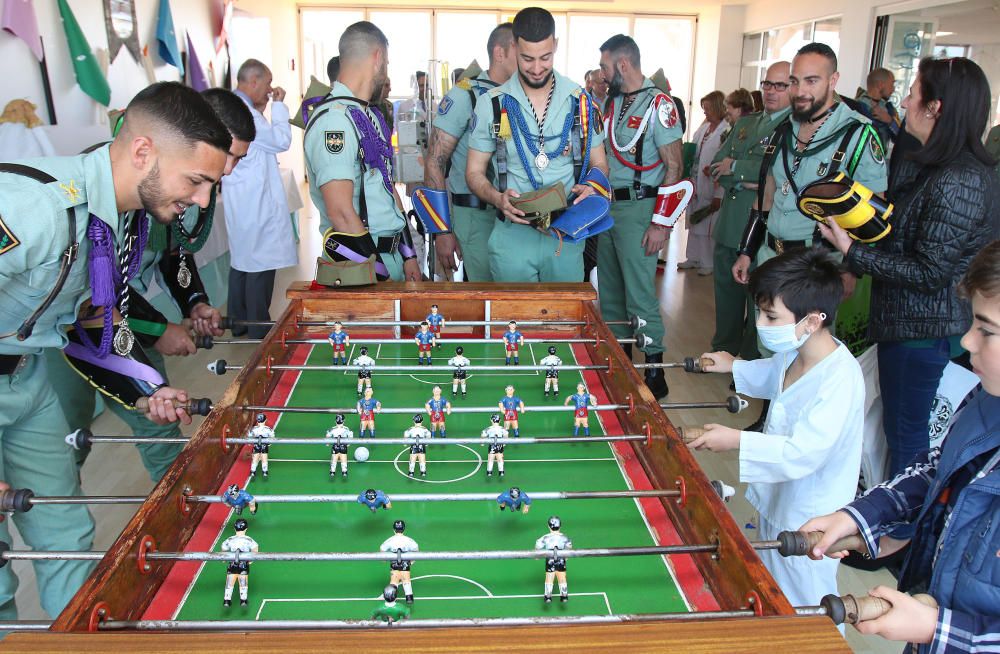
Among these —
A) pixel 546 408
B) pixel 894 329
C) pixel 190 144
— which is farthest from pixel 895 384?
pixel 190 144

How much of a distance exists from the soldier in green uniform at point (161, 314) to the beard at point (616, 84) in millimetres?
2152

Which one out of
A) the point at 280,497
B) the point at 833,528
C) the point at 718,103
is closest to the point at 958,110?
the point at 833,528

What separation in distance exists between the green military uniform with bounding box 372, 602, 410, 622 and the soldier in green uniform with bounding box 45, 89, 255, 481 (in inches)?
59.9

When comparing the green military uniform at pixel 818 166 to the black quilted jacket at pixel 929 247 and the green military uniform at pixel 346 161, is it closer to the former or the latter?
the black quilted jacket at pixel 929 247

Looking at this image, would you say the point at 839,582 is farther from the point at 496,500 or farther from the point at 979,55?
the point at 979,55

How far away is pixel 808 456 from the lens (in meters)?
1.71

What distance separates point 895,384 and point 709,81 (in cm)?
1083

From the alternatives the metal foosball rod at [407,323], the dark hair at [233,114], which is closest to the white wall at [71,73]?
the dark hair at [233,114]

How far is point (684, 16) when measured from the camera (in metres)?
12.6

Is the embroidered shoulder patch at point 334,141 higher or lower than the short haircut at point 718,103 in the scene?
lower

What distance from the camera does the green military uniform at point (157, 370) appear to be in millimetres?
2381

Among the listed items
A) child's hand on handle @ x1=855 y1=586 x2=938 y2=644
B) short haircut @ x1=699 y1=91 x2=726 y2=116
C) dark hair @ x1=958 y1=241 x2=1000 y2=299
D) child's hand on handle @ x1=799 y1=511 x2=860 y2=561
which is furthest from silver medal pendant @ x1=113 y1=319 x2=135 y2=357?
short haircut @ x1=699 y1=91 x2=726 y2=116

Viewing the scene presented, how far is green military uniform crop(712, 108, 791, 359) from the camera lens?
13.8 feet

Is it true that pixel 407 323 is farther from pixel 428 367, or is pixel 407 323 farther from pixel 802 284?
pixel 802 284
